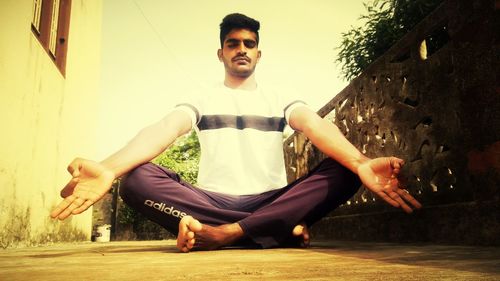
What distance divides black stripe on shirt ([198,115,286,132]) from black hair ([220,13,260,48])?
0.71 metres

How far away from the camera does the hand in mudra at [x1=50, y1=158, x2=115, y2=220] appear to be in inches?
76.9

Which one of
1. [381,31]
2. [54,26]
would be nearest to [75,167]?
[54,26]

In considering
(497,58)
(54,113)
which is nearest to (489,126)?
(497,58)

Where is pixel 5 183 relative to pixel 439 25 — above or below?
below

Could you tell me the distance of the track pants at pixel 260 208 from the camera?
2.22 metres

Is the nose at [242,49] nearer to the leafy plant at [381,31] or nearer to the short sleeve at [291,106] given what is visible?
the short sleeve at [291,106]

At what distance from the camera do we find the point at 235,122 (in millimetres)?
2682

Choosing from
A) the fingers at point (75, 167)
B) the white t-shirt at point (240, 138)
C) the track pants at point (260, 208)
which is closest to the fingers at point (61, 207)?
the fingers at point (75, 167)

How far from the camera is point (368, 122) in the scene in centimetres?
344

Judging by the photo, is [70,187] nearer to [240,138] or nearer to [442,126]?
[240,138]

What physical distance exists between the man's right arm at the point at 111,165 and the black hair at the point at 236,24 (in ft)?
2.82

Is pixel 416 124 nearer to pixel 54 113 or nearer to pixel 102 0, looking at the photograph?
pixel 54 113

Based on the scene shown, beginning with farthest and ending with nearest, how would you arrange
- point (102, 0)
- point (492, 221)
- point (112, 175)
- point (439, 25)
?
point (102, 0)
point (439, 25)
point (112, 175)
point (492, 221)

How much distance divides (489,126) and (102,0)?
6902 mm
